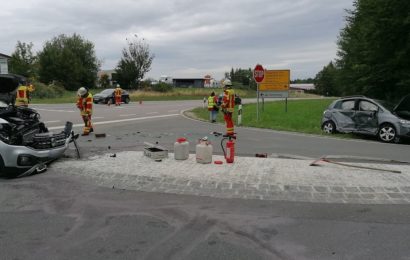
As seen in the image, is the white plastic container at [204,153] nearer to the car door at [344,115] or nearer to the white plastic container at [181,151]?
the white plastic container at [181,151]

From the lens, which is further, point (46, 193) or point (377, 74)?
point (377, 74)

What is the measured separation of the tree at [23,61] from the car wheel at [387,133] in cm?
6211

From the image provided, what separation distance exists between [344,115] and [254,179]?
9.04 meters

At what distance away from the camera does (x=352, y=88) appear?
23844 mm

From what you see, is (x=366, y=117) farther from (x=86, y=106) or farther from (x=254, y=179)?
(x=86, y=106)

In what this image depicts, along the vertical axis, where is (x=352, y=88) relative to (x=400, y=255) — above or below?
above

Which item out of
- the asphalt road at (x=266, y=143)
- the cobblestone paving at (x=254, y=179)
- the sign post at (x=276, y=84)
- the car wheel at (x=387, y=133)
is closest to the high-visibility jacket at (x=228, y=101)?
the asphalt road at (x=266, y=143)

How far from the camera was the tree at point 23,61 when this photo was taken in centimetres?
6906

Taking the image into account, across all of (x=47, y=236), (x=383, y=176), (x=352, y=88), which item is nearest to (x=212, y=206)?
(x=47, y=236)

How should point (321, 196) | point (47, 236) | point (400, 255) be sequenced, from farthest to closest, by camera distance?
point (321, 196) → point (47, 236) → point (400, 255)

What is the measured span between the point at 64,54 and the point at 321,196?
68.0 meters

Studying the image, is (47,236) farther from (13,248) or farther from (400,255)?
(400,255)

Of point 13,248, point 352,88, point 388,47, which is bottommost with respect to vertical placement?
point 13,248

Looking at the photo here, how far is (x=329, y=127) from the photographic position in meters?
15.6
